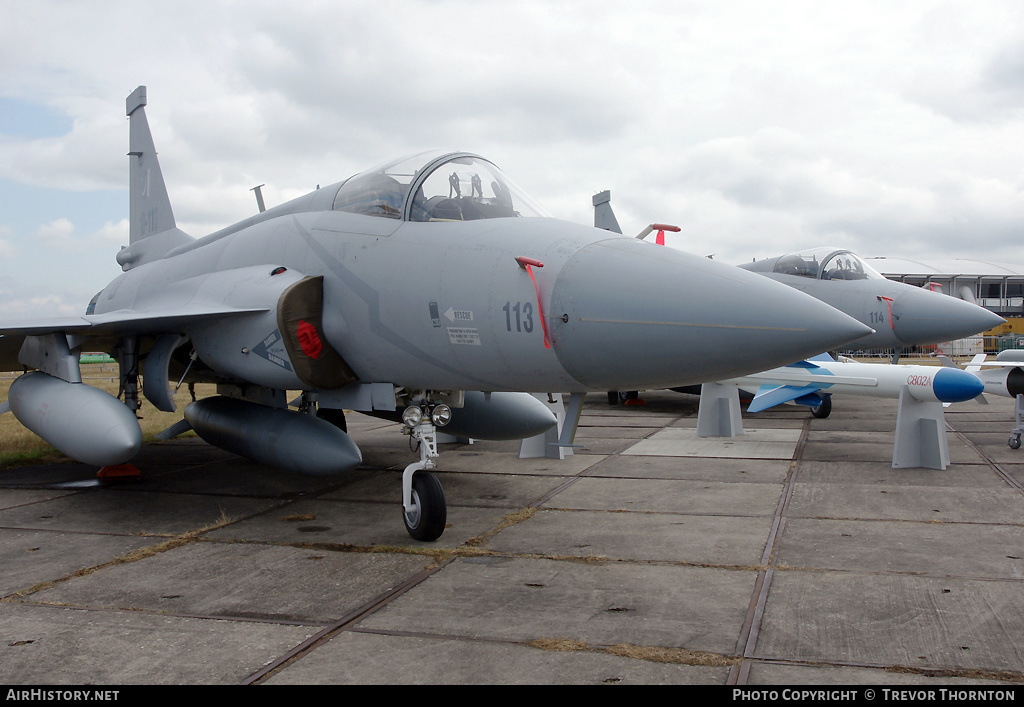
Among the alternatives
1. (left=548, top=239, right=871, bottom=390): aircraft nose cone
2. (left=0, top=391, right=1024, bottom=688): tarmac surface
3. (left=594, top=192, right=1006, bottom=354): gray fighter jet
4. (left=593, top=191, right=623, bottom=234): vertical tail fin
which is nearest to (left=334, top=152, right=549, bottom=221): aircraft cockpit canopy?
(left=548, top=239, right=871, bottom=390): aircraft nose cone

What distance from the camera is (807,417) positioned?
1398 centimetres

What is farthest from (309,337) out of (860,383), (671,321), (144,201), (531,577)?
(860,383)

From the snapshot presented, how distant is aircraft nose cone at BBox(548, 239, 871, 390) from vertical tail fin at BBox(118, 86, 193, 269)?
25.6 ft

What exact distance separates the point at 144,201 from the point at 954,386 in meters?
11.1

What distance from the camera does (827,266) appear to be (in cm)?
1323

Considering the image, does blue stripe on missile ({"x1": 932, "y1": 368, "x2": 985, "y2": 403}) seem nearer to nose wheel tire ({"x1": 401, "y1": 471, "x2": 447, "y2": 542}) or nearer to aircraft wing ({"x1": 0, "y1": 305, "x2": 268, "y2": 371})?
nose wheel tire ({"x1": 401, "y1": 471, "x2": 447, "y2": 542})

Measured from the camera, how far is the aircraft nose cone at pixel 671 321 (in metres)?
3.97

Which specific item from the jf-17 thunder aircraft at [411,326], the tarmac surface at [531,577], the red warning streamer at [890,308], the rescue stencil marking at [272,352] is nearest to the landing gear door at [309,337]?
the jf-17 thunder aircraft at [411,326]

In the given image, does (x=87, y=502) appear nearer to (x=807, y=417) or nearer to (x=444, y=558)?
(x=444, y=558)

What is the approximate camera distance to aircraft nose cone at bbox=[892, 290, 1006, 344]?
11.9m

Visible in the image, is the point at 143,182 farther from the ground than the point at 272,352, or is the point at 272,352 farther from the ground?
the point at 143,182

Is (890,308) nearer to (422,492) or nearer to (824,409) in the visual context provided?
(824,409)

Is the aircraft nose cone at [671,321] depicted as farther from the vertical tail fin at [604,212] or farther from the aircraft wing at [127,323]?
the vertical tail fin at [604,212]
